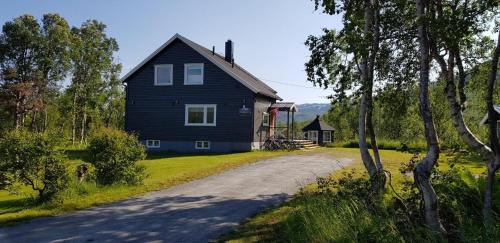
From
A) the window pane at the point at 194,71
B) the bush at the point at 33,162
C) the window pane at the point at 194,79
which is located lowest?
the bush at the point at 33,162

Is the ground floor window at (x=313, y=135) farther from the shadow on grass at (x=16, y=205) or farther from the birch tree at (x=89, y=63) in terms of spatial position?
the shadow on grass at (x=16, y=205)

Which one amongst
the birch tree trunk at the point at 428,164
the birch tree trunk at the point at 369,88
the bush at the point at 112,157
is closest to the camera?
the birch tree trunk at the point at 428,164

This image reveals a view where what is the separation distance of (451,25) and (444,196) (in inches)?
133

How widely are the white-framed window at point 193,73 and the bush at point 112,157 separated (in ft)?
51.6

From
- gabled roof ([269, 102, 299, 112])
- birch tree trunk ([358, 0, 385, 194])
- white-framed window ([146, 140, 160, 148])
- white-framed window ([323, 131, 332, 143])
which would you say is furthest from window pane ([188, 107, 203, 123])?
birch tree trunk ([358, 0, 385, 194])

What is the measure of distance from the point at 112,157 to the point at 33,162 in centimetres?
249

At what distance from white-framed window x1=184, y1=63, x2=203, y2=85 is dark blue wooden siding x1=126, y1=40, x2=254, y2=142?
26 cm

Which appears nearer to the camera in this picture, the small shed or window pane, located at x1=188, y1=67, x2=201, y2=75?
window pane, located at x1=188, y1=67, x2=201, y2=75

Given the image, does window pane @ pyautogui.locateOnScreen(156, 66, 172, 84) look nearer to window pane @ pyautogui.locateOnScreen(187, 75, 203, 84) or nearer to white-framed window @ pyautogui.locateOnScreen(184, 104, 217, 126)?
window pane @ pyautogui.locateOnScreen(187, 75, 203, 84)

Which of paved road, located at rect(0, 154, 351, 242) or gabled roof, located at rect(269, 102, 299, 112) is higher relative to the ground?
gabled roof, located at rect(269, 102, 299, 112)

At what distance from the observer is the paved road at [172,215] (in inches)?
310

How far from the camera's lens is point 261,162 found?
20.2 metres

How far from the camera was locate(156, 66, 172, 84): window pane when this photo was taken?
A: 29.2m

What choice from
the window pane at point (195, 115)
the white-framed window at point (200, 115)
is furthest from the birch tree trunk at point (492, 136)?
the window pane at point (195, 115)
